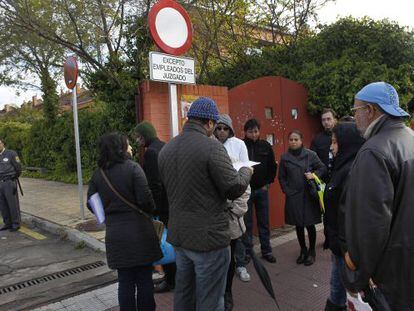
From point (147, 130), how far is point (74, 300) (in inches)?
75.4

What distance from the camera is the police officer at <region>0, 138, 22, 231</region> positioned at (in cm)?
677

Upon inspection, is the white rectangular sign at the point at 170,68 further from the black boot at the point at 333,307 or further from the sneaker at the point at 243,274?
the black boot at the point at 333,307

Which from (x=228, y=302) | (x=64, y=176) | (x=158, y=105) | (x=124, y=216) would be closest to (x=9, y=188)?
(x=158, y=105)

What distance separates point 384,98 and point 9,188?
267 inches

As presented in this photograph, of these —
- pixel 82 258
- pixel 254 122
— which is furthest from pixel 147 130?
pixel 82 258

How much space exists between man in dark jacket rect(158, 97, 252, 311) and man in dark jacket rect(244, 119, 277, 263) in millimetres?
1914

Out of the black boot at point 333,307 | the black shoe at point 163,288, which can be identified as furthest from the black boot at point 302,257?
the black shoe at point 163,288

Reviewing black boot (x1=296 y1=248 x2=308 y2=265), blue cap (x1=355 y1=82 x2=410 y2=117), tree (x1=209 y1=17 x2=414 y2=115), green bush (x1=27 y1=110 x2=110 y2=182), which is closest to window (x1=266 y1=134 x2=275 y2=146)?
tree (x1=209 y1=17 x2=414 y2=115)

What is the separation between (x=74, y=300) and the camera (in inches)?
148

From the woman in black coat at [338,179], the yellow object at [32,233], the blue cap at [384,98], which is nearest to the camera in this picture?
the blue cap at [384,98]

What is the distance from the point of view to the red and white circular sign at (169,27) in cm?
377

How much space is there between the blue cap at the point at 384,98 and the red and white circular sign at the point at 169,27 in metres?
2.44

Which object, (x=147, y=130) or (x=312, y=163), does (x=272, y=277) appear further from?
(x=147, y=130)

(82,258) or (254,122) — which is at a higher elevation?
(254,122)
